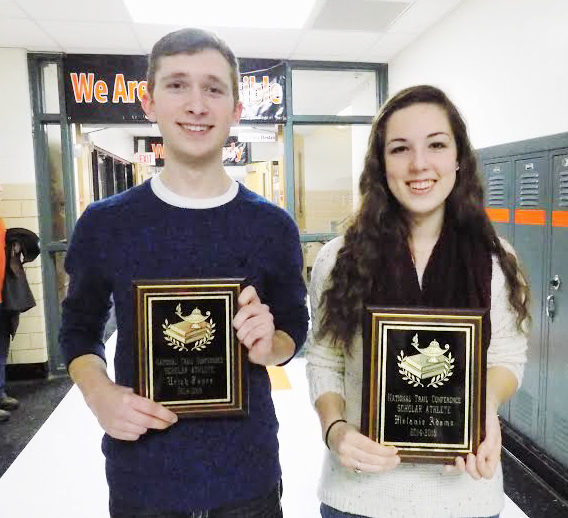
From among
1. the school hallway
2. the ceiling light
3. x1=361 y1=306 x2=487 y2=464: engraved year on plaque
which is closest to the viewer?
x1=361 y1=306 x2=487 y2=464: engraved year on plaque

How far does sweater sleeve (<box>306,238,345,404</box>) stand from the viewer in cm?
122

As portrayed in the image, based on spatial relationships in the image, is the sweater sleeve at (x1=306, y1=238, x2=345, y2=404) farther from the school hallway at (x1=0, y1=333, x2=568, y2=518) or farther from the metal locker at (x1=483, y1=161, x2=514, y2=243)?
the metal locker at (x1=483, y1=161, x2=514, y2=243)

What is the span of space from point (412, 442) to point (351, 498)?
0.74ft

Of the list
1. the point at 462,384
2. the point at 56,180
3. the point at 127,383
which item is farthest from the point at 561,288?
the point at 56,180

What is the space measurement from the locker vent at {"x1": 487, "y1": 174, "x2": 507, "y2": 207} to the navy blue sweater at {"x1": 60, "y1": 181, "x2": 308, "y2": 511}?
2.54m

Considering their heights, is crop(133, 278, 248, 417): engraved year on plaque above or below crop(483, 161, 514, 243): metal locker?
below

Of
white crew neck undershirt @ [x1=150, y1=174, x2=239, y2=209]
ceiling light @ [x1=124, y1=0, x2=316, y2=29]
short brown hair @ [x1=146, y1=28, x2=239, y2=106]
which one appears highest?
ceiling light @ [x1=124, y1=0, x2=316, y2=29]

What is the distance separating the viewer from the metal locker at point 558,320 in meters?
2.75

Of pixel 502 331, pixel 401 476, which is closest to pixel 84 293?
pixel 401 476

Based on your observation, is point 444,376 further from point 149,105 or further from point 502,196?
point 502,196

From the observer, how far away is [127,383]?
1131 millimetres

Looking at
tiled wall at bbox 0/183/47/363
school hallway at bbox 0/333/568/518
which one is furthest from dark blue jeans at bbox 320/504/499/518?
tiled wall at bbox 0/183/47/363

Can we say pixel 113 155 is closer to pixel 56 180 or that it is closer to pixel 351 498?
pixel 56 180

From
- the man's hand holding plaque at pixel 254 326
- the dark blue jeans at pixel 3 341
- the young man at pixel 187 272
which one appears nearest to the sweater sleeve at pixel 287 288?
the young man at pixel 187 272
